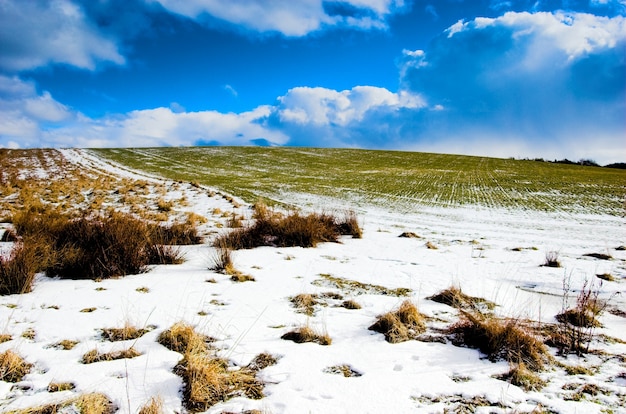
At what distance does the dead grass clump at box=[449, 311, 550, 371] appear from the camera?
13.1 feet

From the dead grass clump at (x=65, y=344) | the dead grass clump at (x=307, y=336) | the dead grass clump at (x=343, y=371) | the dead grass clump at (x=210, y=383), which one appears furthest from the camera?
the dead grass clump at (x=307, y=336)

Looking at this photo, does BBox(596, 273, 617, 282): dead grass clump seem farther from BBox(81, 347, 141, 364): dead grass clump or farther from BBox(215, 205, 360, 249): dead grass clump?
BBox(81, 347, 141, 364): dead grass clump

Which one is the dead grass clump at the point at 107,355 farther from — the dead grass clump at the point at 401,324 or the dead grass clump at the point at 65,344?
the dead grass clump at the point at 401,324

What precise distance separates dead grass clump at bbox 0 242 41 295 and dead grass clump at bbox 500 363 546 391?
6.83 metres

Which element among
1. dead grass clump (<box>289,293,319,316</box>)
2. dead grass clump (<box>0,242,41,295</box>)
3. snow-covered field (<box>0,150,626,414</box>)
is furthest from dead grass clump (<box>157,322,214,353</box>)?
dead grass clump (<box>0,242,41,295</box>)

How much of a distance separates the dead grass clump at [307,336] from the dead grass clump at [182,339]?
937 millimetres

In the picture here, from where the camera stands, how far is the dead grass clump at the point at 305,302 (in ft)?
17.9

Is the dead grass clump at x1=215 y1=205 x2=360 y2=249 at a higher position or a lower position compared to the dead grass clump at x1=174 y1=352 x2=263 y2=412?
higher

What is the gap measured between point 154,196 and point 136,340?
15.8 m

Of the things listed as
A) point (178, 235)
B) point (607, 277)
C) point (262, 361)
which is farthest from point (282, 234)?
point (607, 277)

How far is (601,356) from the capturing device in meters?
4.18

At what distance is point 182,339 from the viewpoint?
4273 mm

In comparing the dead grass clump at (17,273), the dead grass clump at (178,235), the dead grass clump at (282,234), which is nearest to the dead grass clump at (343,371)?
the dead grass clump at (17,273)

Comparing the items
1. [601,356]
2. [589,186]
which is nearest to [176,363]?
[601,356]
